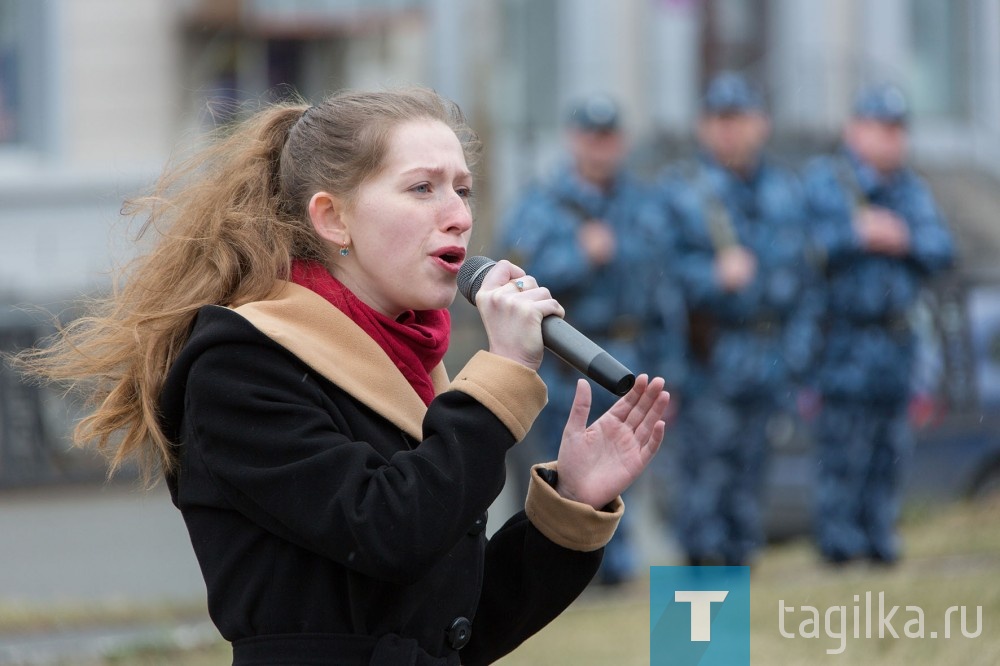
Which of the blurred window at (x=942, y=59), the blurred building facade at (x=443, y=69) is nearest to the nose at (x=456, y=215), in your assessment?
the blurred building facade at (x=443, y=69)

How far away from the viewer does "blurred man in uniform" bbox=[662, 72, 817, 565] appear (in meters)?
7.15

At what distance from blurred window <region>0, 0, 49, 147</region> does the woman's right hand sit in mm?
12914

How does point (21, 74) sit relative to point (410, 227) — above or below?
below

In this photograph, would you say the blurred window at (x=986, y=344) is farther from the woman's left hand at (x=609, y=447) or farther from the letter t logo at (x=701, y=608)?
the woman's left hand at (x=609, y=447)

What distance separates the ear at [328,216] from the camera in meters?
2.47

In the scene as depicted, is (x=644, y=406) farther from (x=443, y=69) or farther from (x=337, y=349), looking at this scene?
(x=443, y=69)

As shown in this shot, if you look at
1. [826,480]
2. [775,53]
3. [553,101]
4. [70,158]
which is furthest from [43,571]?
[775,53]

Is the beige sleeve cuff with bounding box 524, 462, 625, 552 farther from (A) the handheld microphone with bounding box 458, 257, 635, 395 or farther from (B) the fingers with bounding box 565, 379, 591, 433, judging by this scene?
(A) the handheld microphone with bounding box 458, 257, 635, 395

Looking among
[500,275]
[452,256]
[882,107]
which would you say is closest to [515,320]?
[500,275]

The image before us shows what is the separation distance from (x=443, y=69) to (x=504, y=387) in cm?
1337

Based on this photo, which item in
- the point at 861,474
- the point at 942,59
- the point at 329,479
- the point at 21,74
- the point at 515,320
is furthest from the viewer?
the point at 942,59

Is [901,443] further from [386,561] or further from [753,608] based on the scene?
[386,561]

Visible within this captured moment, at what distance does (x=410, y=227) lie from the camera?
7.89 feet

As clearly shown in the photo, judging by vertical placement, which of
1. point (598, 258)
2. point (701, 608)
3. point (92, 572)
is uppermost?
point (598, 258)
